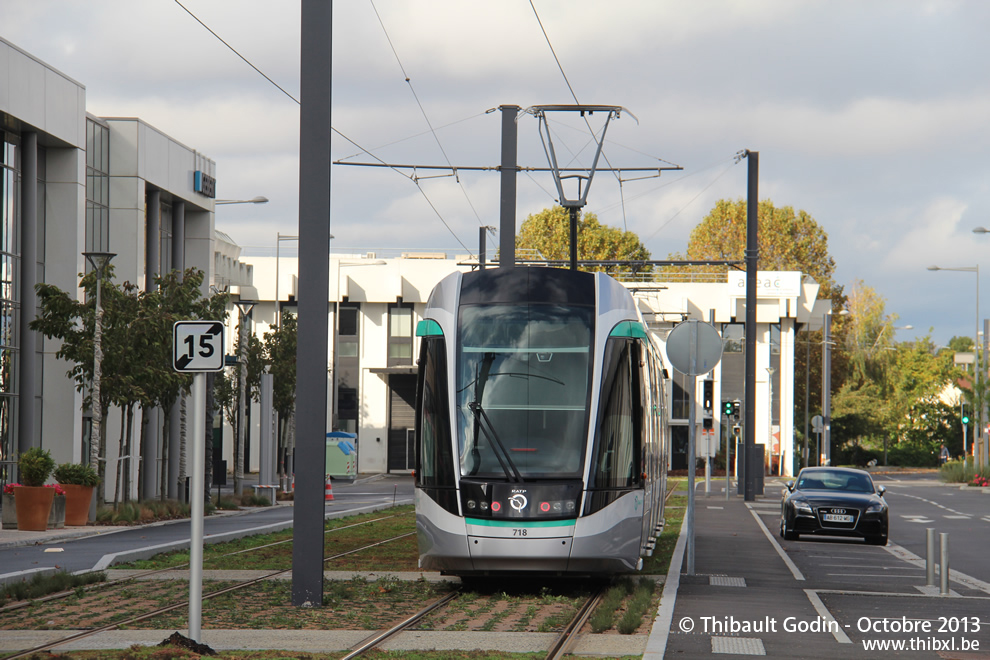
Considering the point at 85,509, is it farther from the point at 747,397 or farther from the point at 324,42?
the point at 747,397

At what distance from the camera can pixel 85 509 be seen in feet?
86.4

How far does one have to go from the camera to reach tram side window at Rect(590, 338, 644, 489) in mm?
13602

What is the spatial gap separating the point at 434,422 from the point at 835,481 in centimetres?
1311

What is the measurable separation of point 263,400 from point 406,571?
70.4 feet

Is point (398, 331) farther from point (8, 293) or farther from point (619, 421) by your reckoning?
point (619, 421)

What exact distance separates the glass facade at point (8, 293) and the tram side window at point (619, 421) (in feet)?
66.9

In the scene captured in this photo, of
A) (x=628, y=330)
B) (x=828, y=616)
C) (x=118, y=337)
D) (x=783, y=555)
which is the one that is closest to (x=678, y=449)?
(x=118, y=337)

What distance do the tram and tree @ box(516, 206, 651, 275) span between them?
6535 centimetres

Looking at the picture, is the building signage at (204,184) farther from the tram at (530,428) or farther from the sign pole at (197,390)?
the sign pole at (197,390)

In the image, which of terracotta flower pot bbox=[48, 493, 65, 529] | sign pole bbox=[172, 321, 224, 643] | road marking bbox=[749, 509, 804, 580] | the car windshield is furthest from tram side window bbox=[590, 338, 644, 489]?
terracotta flower pot bbox=[48, 493, 65, 529]

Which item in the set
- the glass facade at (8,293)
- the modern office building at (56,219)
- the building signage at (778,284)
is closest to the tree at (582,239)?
the building signage at (778,284)

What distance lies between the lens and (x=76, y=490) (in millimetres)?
26219

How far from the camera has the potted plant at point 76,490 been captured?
2617cm

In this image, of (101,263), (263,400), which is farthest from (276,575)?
(263,400)
